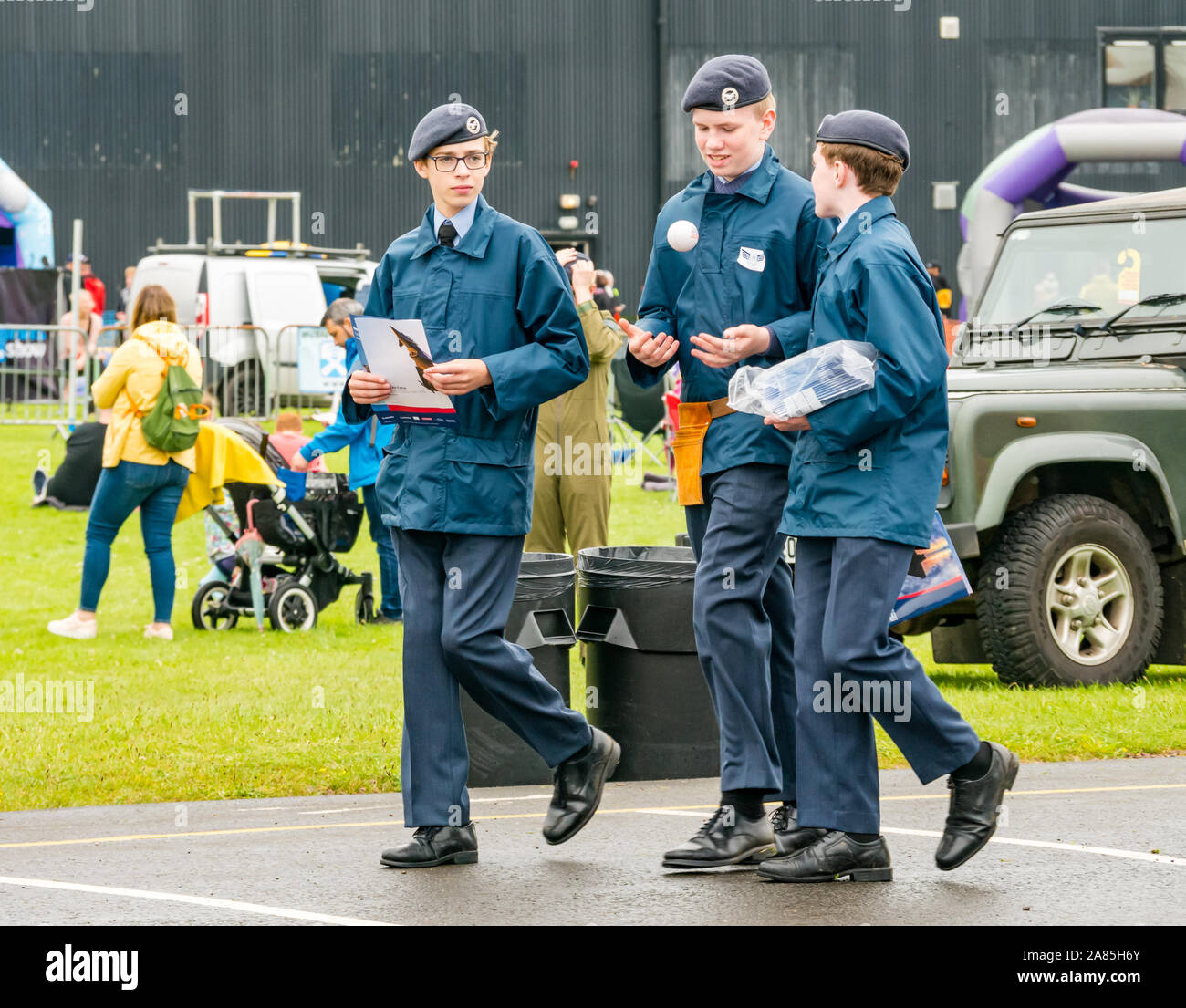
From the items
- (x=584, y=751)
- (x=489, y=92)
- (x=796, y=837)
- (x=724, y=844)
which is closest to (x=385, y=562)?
(x=584, y=751)

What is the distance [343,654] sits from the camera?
35.9ft

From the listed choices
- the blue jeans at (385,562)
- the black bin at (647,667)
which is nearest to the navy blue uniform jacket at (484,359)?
the black bin at (647,667)

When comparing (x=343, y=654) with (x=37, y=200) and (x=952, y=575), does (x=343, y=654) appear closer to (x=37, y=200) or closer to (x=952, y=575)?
(x=952, y=575)

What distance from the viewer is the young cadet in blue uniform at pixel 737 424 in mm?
5379

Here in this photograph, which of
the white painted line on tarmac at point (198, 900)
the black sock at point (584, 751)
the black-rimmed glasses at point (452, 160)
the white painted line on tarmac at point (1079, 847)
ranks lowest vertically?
the white painted line on tarmac at point (1079, 847)

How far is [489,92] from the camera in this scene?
33.5 m

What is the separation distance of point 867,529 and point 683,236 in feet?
3.46

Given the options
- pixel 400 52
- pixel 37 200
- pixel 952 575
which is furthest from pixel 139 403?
pixel 400 52

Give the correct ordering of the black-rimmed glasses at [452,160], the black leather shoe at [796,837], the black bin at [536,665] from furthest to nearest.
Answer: the black bin at [536,665] < the black-rimmed glasses at [452,160] < the black leather shoe at [796,837]

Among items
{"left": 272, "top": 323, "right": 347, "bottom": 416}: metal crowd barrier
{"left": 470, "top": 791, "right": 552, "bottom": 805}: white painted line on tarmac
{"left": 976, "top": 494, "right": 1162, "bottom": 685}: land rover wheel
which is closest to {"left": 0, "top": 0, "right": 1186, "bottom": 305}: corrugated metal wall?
{"left": 272, "top": 323, "right": 347, "bottom": 416}: metal crowd barrier

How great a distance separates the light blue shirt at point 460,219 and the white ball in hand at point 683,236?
0.61m

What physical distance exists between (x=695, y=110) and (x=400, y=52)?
1135 inches

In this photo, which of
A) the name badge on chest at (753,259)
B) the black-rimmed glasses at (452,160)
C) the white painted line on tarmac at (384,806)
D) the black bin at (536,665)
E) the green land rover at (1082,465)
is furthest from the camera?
the green land rover at (1082,465)

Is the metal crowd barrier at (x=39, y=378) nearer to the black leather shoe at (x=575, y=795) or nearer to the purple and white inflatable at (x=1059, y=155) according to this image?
the purple and white inflatable at (x=1059, y=155)
